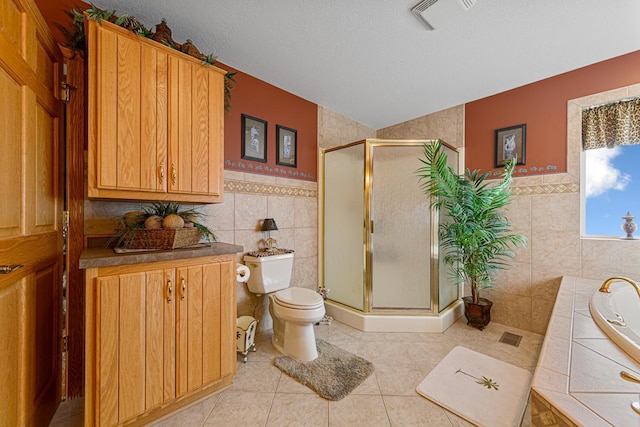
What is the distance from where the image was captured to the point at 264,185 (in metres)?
2.34

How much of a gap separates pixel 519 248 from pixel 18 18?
12.0 ft

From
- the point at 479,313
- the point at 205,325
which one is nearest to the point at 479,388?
the point at 479,313

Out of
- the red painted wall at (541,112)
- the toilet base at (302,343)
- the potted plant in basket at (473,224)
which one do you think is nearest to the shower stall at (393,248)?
the potted plant in basket at (473,224)

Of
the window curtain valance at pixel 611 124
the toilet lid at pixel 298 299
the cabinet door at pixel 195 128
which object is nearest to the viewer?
the cabinet door at pixel 195 128

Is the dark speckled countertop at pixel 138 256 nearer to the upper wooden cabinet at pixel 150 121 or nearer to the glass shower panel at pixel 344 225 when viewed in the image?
the upper wooden cabinet at pixel 150 121

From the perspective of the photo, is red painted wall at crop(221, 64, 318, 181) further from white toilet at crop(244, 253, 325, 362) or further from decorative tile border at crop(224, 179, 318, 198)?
white toilet at crop(244, 253, 325, 362)

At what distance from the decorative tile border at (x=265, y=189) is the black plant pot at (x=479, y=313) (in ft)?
6.24

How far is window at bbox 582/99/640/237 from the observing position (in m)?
1.99

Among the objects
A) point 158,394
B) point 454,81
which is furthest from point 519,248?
point 158,394

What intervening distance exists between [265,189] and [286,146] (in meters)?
0.51

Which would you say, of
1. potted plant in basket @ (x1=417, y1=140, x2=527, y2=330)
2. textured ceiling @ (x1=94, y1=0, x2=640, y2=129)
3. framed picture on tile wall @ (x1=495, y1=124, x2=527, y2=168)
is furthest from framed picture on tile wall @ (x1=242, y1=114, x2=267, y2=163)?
framed picture on tile wall @ (x1=495, y1=124, x2=527, y2=168)

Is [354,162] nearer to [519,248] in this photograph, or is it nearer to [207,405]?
[519,248]

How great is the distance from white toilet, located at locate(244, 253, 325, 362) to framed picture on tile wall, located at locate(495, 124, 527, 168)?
2255mm

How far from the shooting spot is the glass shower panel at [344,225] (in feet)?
8.32
